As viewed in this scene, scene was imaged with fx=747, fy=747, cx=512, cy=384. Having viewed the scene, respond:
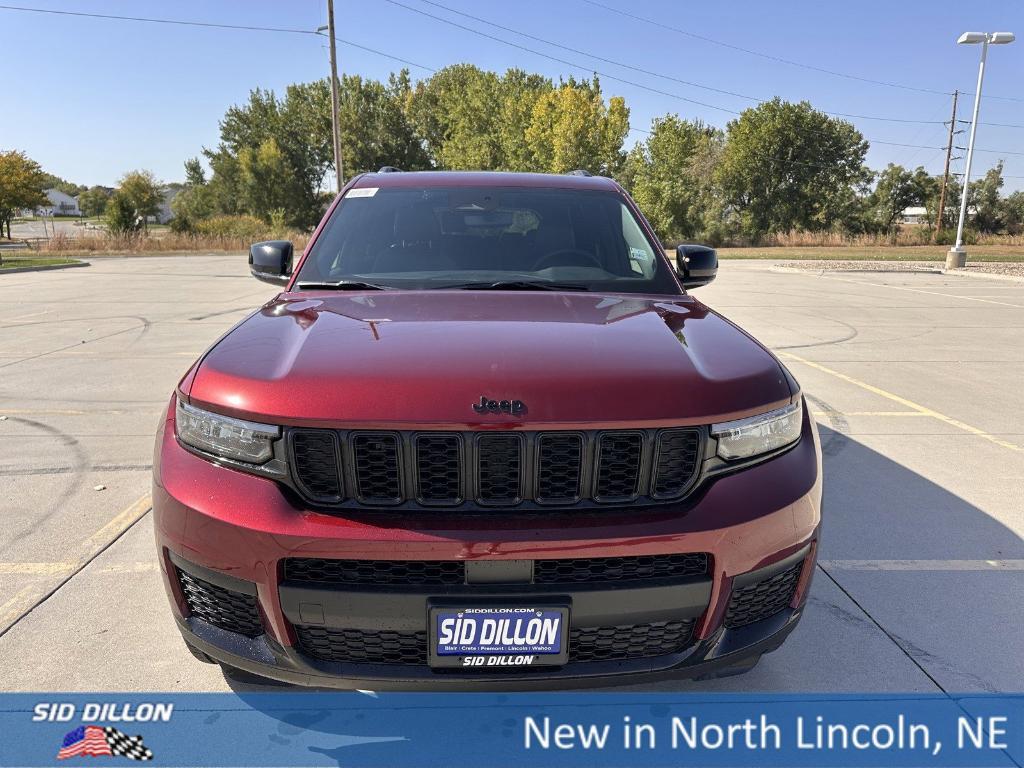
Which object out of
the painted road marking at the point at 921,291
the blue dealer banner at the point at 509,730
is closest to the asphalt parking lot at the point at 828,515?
the blue dealer banner at the point at 509,730

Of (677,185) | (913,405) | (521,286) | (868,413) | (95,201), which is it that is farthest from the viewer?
(95,201)

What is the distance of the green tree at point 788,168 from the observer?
57.6 meters

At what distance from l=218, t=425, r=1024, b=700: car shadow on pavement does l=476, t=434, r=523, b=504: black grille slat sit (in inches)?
34.7

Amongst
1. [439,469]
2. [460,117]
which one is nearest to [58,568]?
[439,469]

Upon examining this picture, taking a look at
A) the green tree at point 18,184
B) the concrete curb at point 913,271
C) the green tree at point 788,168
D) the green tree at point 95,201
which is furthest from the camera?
the green tree at point 95,201

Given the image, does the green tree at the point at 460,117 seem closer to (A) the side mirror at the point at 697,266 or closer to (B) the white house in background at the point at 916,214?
(B) the white house in background at the point at 916,214

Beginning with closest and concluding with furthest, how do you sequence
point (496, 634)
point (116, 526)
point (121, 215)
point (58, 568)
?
point (496, 634)
point (58, 568)
point (116, 526)
point (121, 215)

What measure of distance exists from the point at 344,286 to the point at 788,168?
204 feet

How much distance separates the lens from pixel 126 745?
7.37ft

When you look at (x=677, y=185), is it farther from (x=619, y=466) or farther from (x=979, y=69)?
(x=619, y=466)

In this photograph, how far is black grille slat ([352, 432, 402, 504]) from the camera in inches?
76.4

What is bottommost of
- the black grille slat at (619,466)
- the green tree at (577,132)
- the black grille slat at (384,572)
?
the black grille slat at (384,572)

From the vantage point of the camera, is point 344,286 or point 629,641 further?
point 344,286

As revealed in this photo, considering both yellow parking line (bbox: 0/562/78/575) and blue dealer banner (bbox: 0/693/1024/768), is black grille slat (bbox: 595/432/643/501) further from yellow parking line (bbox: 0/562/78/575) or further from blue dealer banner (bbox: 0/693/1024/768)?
yellow parking line (bbox: 0/562/78/575)
